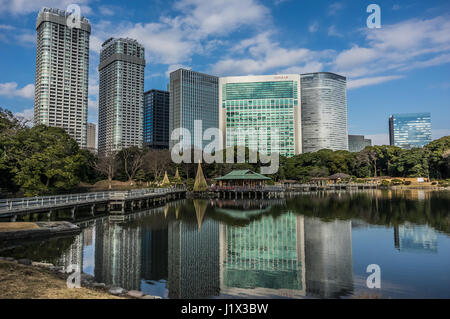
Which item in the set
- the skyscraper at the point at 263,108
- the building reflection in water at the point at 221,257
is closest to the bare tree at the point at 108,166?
the building reflection in water at the point at 221,257

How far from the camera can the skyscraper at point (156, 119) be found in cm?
14595

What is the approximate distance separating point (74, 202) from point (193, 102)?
4060 inches

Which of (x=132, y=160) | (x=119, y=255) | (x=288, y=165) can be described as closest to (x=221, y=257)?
(x=119, y=255)

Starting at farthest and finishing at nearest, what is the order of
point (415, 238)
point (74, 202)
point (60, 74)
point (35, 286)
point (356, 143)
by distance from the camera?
point (356, 143)
point (60, 74)
point (74, 202)
point (415, 238)
point (35, 286)

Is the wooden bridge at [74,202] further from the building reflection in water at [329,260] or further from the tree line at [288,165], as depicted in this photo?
Answer: the building reflection in water at [329,260]

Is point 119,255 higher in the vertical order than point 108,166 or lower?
lower

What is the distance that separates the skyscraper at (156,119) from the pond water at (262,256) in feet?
411

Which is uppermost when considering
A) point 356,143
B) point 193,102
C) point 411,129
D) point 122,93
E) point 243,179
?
point 122,93

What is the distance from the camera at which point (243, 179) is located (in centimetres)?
4947

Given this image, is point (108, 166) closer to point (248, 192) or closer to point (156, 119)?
point (248, 192)

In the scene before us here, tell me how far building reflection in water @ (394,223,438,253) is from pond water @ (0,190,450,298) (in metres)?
0.05

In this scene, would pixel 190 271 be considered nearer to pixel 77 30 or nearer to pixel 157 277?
pixel 157 277

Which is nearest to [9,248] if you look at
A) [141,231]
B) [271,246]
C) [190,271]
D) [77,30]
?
[141,231]
